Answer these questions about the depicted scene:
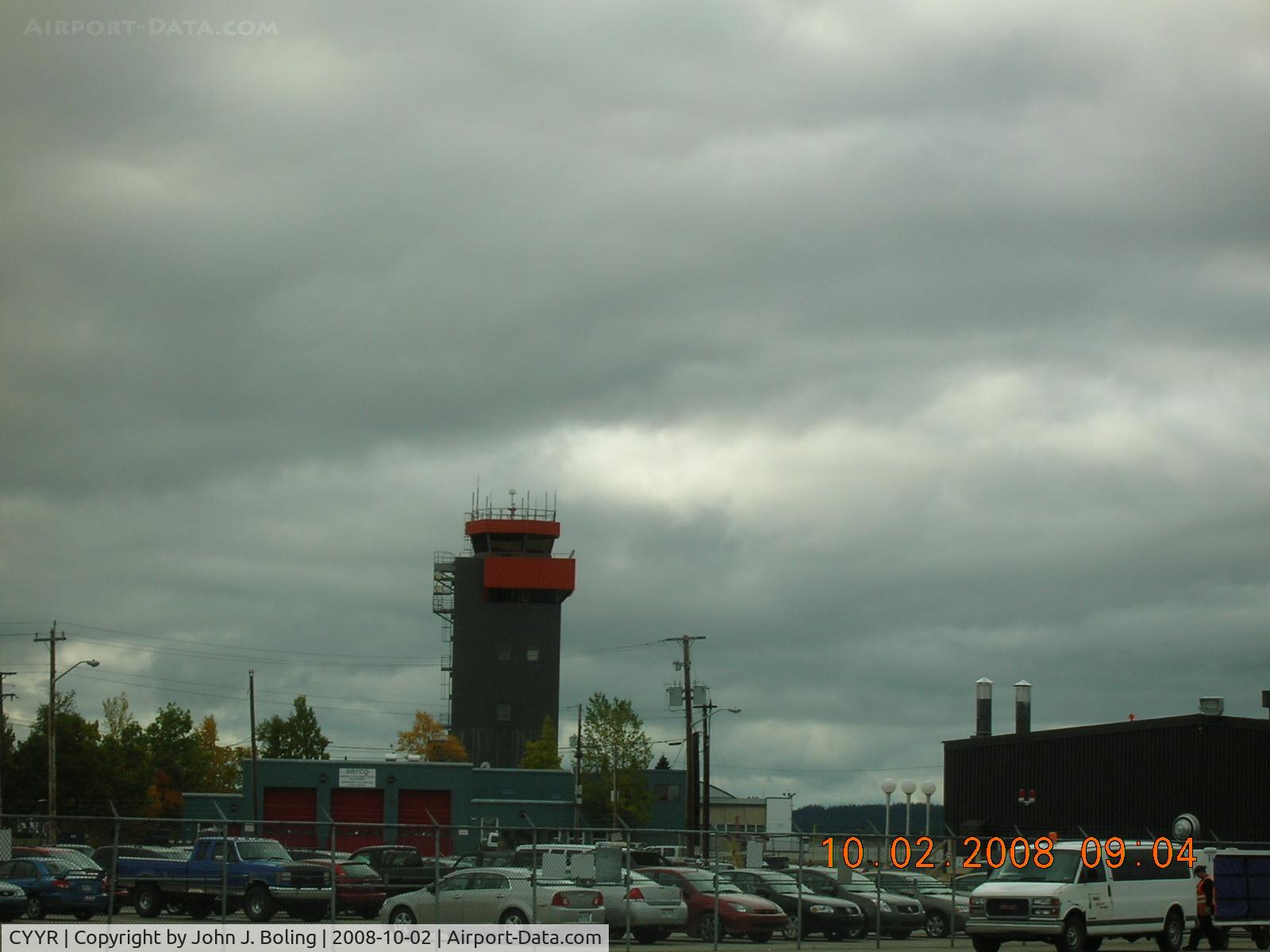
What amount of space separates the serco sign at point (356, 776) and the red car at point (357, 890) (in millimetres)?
50473

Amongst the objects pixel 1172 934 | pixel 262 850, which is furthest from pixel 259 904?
pixel 1172 934

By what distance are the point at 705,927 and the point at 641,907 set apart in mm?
2348

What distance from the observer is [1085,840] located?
33.0 metres

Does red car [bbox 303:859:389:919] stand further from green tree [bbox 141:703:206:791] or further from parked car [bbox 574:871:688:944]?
green tree [bbox 141:703:206:791]

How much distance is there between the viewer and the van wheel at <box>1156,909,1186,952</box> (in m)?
33.6

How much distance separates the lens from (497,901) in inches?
1182

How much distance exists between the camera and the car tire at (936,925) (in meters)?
39.5

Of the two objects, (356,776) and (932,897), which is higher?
(932,897)

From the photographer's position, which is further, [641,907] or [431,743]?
[431,743]

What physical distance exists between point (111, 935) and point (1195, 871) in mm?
24068

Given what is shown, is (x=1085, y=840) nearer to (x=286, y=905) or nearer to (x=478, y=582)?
(x=286, y=905)

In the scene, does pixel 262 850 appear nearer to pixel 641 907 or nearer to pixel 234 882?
pixel 234 882

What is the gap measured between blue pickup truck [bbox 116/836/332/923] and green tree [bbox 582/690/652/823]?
193 ft

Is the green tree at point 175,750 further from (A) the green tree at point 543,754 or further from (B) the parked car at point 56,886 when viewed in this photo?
(B) the parked car at point 56,886
